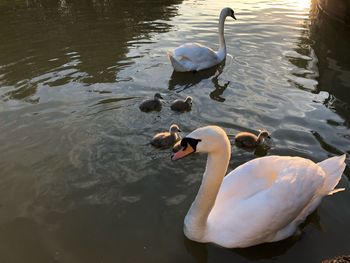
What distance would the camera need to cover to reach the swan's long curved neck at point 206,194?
479 centimetres

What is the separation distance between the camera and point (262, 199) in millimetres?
4879

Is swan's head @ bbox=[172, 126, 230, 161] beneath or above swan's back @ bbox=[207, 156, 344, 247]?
above

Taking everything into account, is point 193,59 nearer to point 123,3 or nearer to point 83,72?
point 83,72

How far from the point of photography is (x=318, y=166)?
5375mm

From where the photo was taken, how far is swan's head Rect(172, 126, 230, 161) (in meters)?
4.60

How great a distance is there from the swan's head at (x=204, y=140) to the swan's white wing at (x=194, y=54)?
20.2 feet

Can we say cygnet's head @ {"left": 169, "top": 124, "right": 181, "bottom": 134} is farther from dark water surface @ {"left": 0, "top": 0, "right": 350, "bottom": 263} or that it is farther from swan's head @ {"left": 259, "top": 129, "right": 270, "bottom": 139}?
swan's head @ {"left": 259, "top": 129, "right": 270, "bottom": 139}

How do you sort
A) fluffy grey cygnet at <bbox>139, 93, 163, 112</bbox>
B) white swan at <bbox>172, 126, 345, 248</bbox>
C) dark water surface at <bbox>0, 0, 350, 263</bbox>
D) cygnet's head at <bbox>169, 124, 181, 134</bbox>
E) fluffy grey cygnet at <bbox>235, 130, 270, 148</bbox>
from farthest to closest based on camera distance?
fluffy grey cygnet at <bbox>139, 93, 163, 112</bbox> < cygnet's head at <bbox>169, 124, 181, 134</bbox> < fluffy grey cygnet at <bbox>235, 130, 270, 148</bbox> < dark water surface at <bbox>0, 0, 350, 263</bbox> < white swan at <bbox>172, 126, 345, 248</bbox>

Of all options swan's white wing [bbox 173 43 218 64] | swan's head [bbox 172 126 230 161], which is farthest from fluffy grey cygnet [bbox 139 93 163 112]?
swan's head [bbox 172 126 230 161]

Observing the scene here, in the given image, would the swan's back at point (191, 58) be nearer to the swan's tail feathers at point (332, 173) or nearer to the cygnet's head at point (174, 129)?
the cygnet's head at point (174, 129)

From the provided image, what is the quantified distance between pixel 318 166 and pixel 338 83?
5243mm

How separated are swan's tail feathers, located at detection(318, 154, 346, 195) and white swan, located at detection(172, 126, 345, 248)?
1 centimetres

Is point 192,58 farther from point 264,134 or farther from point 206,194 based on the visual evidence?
point 206,194

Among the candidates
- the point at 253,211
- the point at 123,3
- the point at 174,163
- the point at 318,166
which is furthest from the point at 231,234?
the point at 123,3
